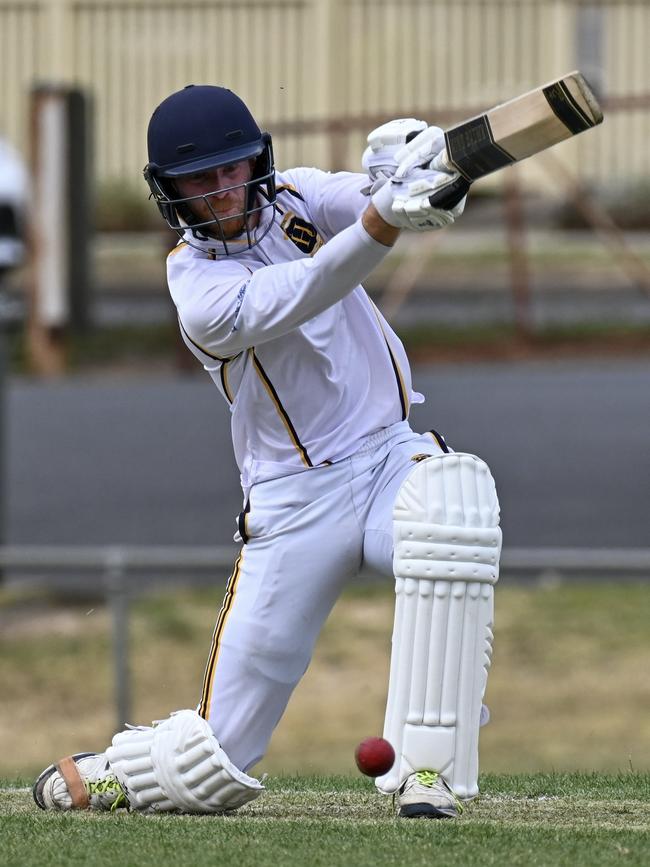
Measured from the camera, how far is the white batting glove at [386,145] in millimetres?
4480

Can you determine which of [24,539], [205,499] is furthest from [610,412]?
[24,539]

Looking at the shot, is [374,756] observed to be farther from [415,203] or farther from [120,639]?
[120,639]

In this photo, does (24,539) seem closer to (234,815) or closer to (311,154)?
(234,815)

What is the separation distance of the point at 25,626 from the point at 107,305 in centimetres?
907

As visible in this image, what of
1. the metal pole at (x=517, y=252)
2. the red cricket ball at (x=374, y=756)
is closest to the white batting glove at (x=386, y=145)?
the red cricket ball at (x=374, y=756)

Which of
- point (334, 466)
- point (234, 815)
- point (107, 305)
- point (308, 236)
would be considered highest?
point (308, 236)

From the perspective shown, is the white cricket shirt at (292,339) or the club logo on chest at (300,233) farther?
the club logo on chest at (300,233)

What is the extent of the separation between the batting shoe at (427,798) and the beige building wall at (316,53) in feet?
61.4

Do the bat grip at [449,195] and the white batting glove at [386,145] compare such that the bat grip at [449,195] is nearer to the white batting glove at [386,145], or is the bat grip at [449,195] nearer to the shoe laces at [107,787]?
the white batting glove at [386,145]

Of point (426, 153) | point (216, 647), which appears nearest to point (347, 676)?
point (216, 647)

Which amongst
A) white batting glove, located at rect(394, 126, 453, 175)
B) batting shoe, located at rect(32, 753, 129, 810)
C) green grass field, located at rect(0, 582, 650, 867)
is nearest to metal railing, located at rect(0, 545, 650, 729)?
green grass field, located at rect(0, 582, 650, 867)

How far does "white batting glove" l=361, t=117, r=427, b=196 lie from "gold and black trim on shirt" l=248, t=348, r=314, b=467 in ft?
1.60

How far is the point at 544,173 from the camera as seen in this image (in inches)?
778

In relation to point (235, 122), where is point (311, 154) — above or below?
below
